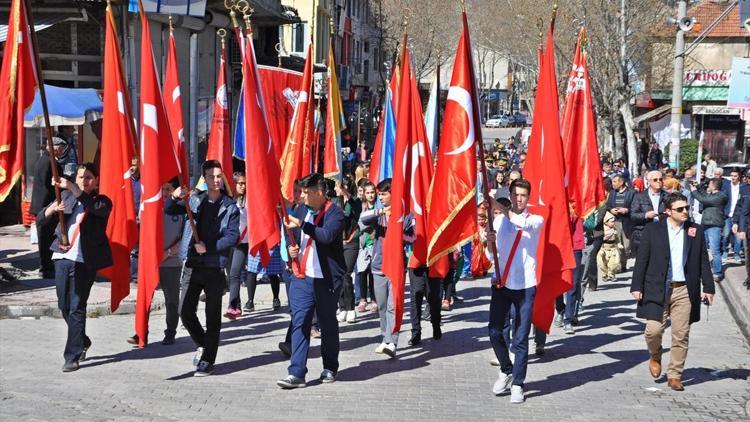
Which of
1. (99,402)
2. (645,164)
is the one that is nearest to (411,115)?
(99,402)

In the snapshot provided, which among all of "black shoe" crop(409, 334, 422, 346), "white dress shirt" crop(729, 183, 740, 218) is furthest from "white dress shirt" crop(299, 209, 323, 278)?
"white dress shirt" crop(729, 183, 740, 218)

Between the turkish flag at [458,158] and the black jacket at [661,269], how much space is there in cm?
161

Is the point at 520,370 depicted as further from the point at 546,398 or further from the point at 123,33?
the point at 123,33

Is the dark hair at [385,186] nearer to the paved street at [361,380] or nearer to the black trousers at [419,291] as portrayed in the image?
the black trousers at [419,291]

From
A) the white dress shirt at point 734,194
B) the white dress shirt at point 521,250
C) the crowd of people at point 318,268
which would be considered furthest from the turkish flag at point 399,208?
the white dress shirt at point 734,194

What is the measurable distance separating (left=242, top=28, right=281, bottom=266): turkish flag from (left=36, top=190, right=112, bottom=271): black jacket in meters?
1.35

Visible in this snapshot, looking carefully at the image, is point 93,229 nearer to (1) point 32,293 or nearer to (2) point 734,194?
(1) point 32,293

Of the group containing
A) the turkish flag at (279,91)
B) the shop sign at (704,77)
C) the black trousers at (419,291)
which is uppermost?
the shop sign at (704,77)

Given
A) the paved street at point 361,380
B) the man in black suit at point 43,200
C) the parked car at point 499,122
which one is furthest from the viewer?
the parked car at point 499,122

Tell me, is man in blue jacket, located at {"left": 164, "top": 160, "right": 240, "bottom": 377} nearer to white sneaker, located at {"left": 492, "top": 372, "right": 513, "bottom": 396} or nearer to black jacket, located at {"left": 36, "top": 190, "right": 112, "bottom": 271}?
black jacket, located at {"left": 36, "top": 190, "right": 112, "bottom": 271}

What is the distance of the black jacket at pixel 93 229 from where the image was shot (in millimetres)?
9664

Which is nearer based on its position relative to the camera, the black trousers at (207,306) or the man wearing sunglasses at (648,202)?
the black trousers at (207,306)

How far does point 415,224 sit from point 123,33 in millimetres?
11850

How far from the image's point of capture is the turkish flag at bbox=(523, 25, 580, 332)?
10016mm
